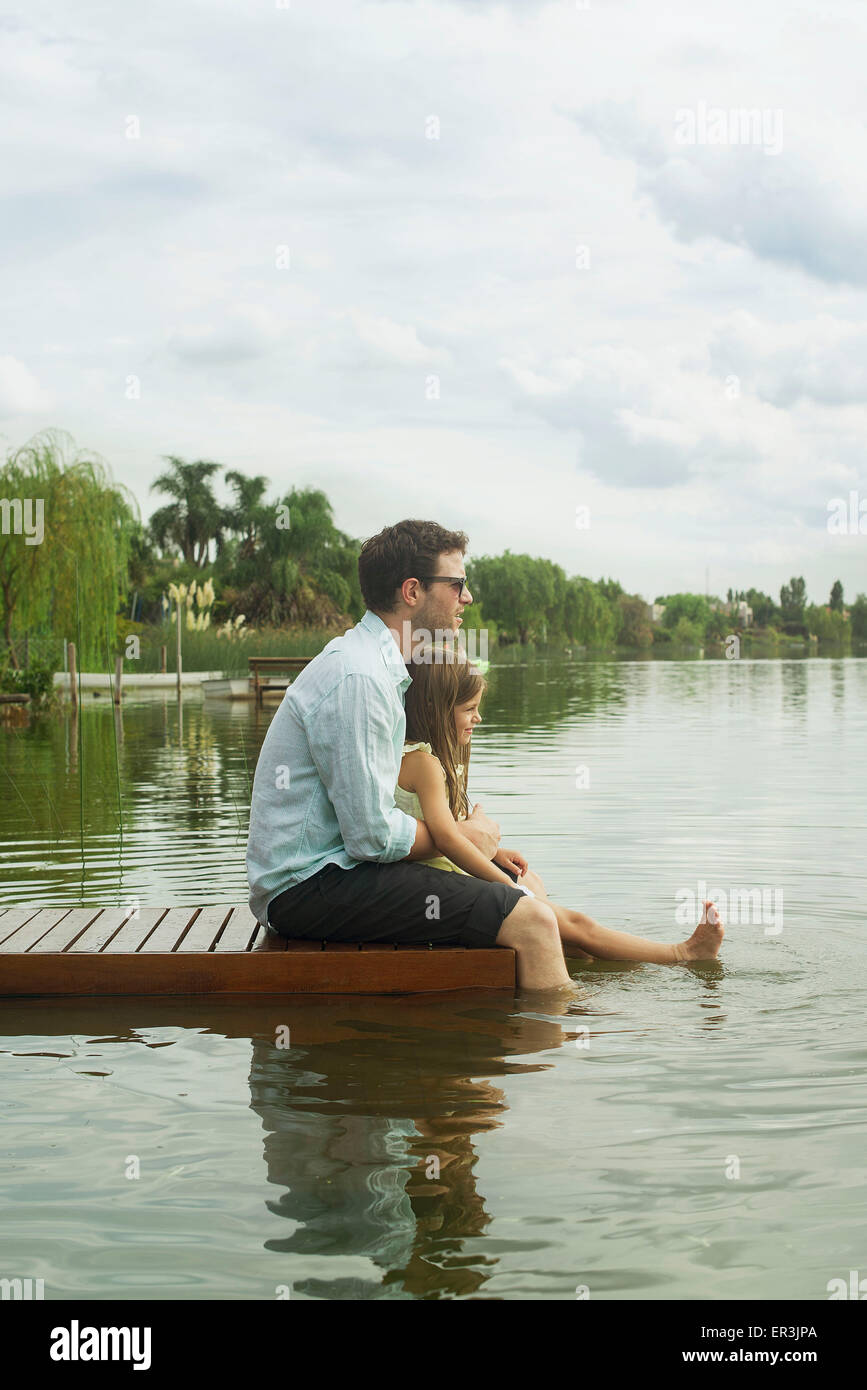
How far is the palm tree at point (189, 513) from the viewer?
233 feet

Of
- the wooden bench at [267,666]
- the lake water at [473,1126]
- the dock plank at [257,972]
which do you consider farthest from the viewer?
the wooden bench at [267,666]

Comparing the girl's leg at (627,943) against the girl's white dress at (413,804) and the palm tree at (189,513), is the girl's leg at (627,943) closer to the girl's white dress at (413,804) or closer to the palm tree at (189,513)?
the girl's white dress at (413,804)

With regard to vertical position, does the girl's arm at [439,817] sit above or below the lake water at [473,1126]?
above

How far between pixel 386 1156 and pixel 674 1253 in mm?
866

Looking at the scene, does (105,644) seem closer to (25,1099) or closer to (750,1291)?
(25,1099)

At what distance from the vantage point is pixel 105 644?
94.1 feet

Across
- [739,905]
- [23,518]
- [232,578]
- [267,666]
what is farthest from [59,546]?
[232,578]

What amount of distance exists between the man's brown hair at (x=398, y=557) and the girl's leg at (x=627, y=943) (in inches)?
58.0

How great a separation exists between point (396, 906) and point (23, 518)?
2307cm

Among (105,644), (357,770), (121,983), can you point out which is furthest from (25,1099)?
(105,644)

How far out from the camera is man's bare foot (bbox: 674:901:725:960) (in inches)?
216

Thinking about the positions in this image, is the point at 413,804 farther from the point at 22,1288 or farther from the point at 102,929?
the point at 22,1288

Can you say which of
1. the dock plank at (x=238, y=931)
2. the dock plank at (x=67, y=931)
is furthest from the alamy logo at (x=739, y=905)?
the dock plank at (x=67, y=931)
